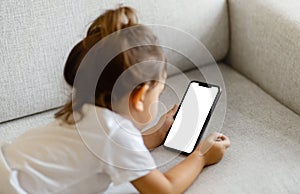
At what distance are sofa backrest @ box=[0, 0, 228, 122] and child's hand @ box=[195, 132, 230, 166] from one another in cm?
37

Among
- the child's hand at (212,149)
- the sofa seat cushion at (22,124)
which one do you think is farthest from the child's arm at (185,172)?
the sofa seat cushion at (22,124)

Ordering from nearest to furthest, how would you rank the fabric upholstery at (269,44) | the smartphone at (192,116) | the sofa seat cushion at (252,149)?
the sofa seat cushion at (252,149) → the smartphone at (192,116) → the fabric upholstery at (269,44)

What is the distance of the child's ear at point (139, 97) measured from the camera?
94 cm

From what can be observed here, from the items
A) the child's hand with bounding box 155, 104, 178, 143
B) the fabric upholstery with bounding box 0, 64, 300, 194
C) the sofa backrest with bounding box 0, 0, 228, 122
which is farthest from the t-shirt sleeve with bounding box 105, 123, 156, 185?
→ the sofa backrest with bounding box 0, 0, 228, 122

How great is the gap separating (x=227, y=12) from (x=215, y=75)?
203mm

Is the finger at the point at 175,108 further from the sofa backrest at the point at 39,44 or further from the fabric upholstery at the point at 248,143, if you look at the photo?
the sofa backrest at the point at 39,44

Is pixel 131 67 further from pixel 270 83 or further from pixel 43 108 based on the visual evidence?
pixel 270 83

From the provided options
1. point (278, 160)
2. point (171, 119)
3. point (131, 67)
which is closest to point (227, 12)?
point (171, 119)

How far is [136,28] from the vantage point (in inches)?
37.5

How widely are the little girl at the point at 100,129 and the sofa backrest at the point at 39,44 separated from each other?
27cm

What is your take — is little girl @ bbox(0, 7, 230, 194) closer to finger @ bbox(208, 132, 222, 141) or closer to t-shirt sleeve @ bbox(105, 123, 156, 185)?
t-shirt sleeve @ bbox(105, 123, 156, 185)

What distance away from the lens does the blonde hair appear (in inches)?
36.2

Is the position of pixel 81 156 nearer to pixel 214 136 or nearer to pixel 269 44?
pixel 214 136

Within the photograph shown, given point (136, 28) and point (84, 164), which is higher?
point (136, 28)
